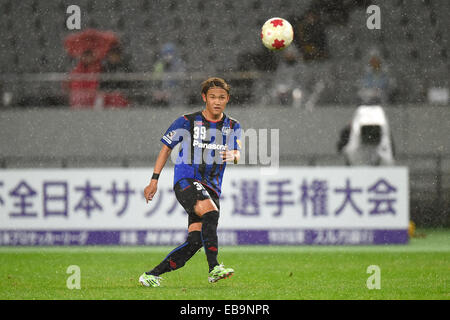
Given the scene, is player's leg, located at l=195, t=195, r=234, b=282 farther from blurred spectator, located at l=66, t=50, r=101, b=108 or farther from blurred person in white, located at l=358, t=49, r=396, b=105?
blurred spectator, located at l=66, t=50, r=101, b=108

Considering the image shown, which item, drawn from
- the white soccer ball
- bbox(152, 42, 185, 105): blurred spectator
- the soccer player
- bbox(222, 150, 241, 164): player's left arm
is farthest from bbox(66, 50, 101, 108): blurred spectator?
bbox(222, 150, 241, 164): player's left arm

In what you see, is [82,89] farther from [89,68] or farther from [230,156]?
[230,156]

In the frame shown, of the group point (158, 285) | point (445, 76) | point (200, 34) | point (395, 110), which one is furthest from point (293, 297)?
point (200, 34)

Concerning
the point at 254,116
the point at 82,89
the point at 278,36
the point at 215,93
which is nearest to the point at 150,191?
the point at 215,93

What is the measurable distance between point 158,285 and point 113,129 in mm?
8190

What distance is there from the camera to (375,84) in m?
15.0

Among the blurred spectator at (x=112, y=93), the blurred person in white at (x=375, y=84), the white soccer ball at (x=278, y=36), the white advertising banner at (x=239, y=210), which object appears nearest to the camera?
the white soccer ball at (x=278, y=36)

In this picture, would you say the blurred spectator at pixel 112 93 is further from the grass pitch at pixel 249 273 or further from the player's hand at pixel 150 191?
the player's hand at pixel 150 191

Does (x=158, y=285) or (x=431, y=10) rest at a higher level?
(x=431, y=10)

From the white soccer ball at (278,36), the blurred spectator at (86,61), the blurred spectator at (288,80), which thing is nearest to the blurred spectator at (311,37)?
the blurred spectator at (288,80)

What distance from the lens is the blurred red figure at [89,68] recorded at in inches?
604

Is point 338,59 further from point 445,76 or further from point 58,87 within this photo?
point 58,87

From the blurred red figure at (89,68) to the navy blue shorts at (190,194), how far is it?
799 cm

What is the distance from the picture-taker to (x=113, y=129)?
15.4 meters
